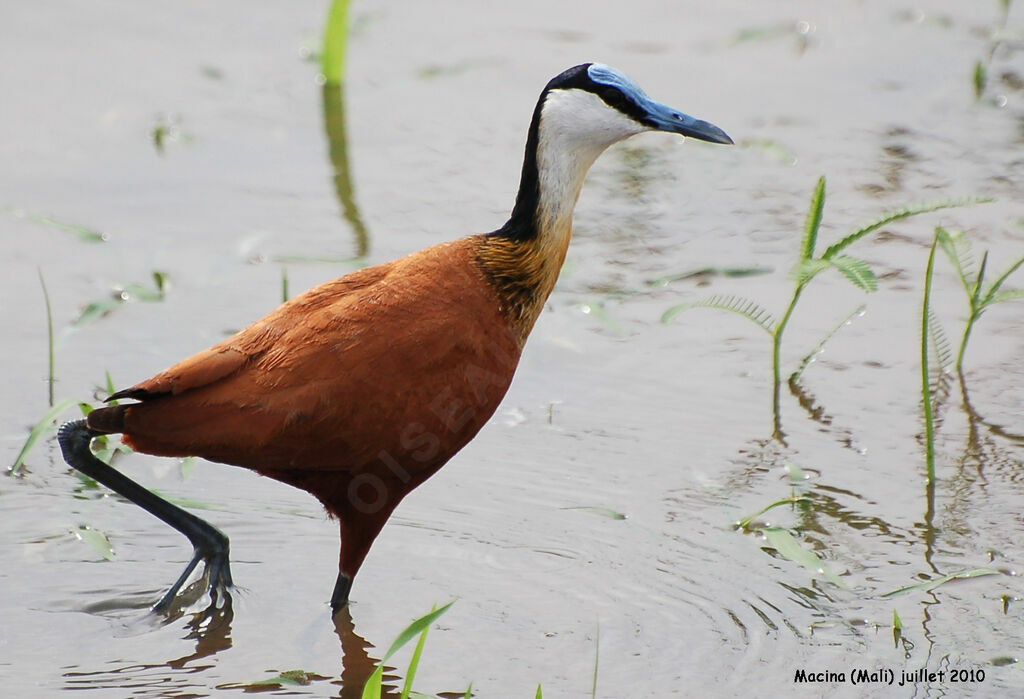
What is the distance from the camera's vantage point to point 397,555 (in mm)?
4840

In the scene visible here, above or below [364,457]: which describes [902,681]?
below

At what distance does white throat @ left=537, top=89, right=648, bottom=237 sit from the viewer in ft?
15.1

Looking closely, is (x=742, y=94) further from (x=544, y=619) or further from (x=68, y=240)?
(x=544, y=619)

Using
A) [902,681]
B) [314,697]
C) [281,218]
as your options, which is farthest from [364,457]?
[281,218]

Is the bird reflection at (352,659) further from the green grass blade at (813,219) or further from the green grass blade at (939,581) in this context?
the green grass blade at (813,219)

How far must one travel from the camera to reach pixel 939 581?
4.38 metres

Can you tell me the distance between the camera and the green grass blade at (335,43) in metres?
7.74

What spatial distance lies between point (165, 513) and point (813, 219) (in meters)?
2.45

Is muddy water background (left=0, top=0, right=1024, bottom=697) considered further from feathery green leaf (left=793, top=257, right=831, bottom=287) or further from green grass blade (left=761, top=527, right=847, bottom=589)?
feathery green leaf (left=793, top=257, right=831, bottom=287)

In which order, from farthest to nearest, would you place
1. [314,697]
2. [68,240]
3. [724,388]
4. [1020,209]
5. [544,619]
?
[1020,209], [68,240], [724,388], [544,619], [314,697]

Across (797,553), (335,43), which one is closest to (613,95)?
(797,553)

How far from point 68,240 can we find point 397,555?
2706 millimetres

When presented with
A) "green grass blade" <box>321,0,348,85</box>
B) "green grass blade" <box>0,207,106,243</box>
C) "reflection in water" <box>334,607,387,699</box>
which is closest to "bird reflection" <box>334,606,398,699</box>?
"reflection in water" <box>334,607,387,699</box>

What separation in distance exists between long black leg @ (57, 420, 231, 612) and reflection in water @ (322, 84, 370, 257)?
2351 millimetres
